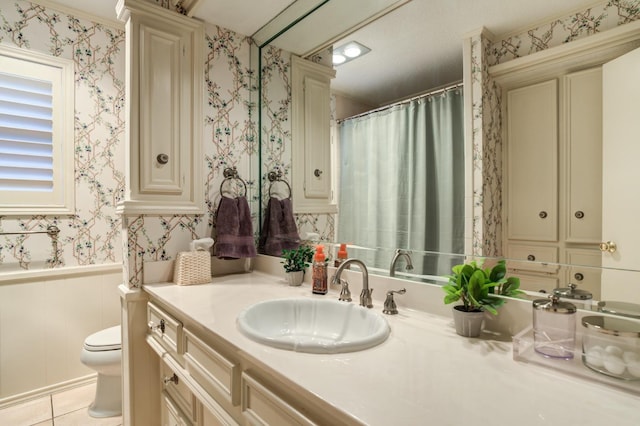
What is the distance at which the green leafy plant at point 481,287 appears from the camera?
87cm

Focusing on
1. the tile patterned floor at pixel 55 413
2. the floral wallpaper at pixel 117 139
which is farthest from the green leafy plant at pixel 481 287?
the tile patterned floor at pixel 55 413

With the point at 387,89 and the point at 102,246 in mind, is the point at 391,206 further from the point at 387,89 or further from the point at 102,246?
the point at 102,246

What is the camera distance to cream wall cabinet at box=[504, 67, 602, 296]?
82 centimetres

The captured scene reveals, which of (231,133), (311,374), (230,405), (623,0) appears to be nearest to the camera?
(311,374)

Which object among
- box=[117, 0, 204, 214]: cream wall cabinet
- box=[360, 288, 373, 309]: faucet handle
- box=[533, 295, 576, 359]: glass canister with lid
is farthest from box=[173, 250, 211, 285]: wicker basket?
box=[533, 295, 576, 359]: glass canister with lid

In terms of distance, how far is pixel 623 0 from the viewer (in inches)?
30.8

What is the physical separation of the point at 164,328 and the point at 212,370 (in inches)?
18.5

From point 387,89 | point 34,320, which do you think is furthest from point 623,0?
point 34,320

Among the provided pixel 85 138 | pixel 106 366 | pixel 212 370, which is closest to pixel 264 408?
pixel 212 370

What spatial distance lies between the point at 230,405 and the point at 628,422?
0.84m

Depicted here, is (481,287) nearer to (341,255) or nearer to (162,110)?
(341,255)

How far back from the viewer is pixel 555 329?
751 mm

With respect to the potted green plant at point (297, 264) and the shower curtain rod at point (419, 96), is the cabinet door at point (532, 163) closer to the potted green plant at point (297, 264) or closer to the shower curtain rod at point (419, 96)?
the shower curtain rod at point (419, 96)

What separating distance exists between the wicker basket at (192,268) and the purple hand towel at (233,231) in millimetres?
128
